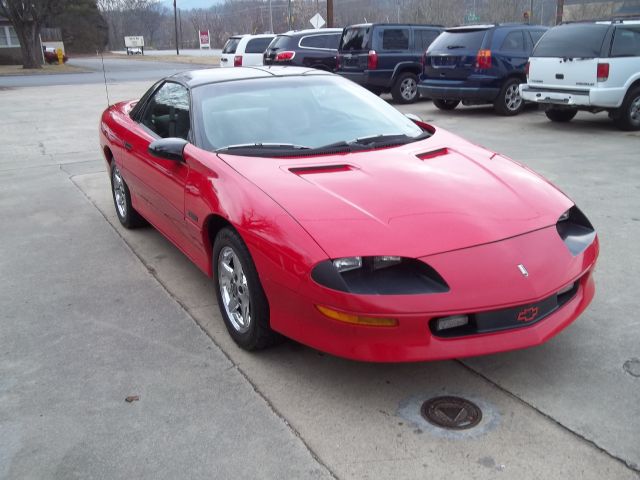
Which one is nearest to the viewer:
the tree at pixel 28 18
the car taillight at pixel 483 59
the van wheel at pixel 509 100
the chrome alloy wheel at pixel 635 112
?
the chrome alloy wheel at pixel 635 112

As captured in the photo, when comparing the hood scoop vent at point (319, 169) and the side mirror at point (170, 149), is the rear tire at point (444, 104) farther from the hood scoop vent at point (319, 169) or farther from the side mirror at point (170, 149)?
the hood scoop vent at point (319, 169)

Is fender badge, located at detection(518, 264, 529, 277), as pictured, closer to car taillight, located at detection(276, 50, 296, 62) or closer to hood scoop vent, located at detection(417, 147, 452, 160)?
hood scoop vent, located at detection(417, 147, 452, 160)

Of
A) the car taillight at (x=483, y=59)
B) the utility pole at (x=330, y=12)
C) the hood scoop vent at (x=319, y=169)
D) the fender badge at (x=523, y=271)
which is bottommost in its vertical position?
the fender badge at (x=523, y=271)

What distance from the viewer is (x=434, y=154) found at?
3.87 metres

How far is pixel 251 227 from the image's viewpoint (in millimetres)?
3111

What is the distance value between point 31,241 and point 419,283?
402 centimetres

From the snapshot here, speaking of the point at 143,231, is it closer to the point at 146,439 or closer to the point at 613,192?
the point at 146,439

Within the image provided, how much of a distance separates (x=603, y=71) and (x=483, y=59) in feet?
8.87

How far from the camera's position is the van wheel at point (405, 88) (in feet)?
47.9

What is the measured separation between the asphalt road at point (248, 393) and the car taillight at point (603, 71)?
5583 mm

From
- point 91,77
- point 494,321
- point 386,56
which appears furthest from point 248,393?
point 91,77

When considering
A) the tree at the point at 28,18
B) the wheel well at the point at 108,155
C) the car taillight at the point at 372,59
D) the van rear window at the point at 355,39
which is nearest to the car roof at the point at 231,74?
the wheel well at the point at 108,155

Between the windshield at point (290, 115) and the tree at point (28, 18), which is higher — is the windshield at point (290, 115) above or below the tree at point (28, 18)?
below

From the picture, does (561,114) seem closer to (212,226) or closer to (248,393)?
(212,226)
